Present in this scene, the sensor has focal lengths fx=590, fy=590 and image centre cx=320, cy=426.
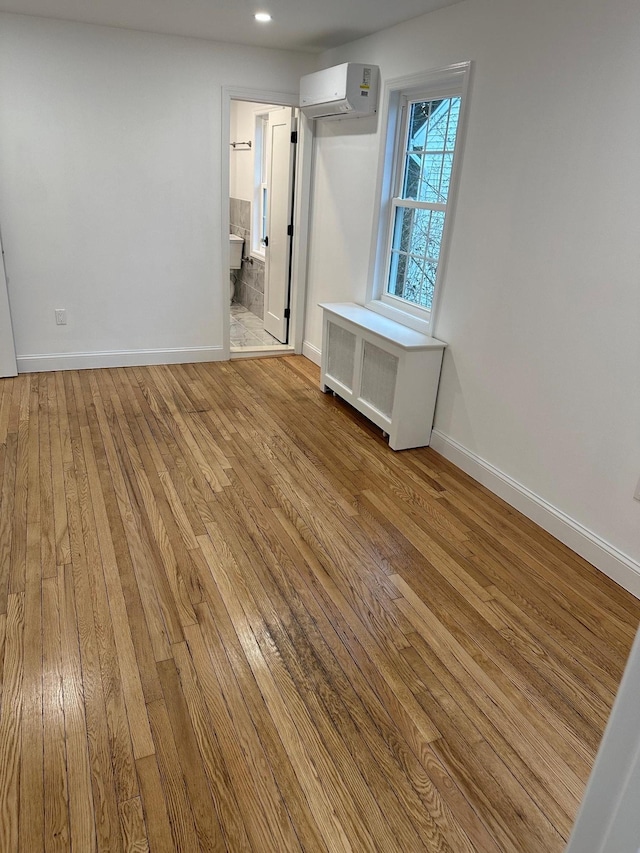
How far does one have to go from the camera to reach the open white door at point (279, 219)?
5.28 m

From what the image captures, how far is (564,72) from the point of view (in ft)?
8.79

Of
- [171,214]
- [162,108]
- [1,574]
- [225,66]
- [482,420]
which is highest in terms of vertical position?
[225,66]

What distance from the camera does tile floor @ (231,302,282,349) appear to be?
19.7ft

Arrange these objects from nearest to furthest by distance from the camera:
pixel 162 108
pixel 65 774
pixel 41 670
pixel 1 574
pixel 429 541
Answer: pixel 65 774
pixel 41 670
pixel 1 574
pixel 429 541
pixel 162 108

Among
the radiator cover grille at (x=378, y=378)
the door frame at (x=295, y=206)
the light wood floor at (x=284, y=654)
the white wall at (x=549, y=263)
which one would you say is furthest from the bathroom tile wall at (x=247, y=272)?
the light wood floor at (x=284, y=654)

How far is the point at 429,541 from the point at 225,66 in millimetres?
4043

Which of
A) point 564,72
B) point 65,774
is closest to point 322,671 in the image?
point 65,774

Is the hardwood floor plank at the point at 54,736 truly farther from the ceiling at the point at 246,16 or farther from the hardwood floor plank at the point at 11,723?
the ceiling at the point at 246,16

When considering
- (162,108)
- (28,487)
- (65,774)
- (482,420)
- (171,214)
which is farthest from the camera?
(171,214)

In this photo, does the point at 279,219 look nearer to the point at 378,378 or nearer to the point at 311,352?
the point at 311,352

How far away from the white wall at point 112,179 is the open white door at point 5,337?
15cm

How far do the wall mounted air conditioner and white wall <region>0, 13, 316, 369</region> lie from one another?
2.37 ft

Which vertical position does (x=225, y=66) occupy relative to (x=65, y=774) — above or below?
Result: above

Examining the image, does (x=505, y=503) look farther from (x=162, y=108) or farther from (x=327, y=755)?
(x=162, y=108)
